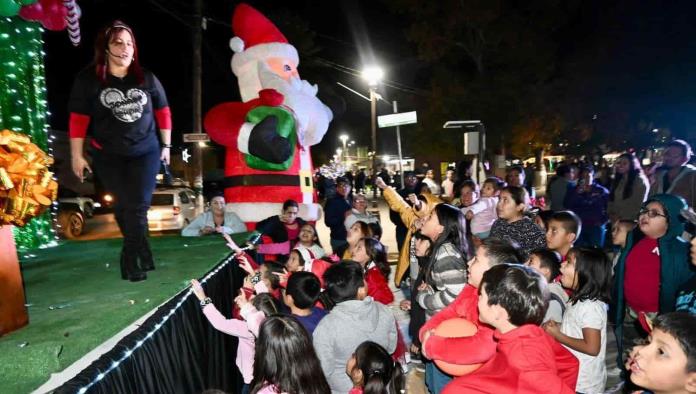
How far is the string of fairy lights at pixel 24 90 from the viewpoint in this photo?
419cm

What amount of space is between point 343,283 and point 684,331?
5.97 ft

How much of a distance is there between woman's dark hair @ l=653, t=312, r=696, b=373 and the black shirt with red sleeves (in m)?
2.95

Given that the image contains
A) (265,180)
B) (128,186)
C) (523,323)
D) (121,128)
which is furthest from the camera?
(265,180)

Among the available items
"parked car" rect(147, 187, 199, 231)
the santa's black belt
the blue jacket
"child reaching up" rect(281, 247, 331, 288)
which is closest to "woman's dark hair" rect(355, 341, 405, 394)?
"child reaching up" rect(281, 247, 331, 288)

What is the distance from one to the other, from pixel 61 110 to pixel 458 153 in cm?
1737

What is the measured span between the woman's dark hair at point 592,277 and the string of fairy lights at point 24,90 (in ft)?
14.1

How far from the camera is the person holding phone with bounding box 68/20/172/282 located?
3.00m

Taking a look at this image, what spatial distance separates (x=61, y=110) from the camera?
18203 millimetres

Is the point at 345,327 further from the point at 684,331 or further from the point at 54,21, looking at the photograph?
the point at 54,21

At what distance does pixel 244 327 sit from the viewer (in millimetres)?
3209

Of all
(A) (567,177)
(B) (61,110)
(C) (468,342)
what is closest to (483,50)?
(A) (567,177)

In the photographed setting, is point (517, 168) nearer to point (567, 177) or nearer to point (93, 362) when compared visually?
point (567, 177)

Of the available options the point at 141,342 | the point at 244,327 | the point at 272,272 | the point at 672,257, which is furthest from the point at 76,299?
the point at 672,257

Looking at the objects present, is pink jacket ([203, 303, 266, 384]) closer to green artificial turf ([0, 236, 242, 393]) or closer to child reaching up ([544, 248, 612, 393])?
green artificial turf ([0, 236, 242, 393])
